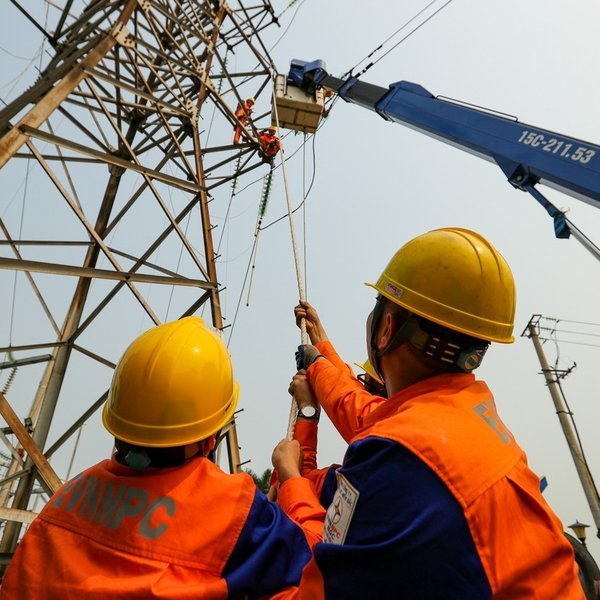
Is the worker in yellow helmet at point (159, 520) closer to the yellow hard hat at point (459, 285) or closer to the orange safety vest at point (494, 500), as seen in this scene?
the orange safety vest at point (494, 500)

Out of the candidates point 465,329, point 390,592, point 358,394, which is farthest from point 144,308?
point 390,592

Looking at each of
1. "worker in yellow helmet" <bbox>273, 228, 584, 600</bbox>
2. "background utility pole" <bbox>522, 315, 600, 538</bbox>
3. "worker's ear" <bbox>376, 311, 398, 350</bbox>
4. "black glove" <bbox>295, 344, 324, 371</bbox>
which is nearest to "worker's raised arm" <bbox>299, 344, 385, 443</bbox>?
"black glove" <bbox>295, 344, 324, 371</bbox>

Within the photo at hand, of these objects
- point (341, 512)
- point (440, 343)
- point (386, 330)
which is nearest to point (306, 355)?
point (386, 330)

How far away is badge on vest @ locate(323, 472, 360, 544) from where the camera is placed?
1.05m

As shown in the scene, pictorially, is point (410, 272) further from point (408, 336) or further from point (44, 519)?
point (44, 519)

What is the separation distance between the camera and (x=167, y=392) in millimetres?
1631

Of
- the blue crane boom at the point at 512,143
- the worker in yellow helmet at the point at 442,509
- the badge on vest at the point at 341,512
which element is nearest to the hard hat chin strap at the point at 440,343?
the worker in yellow helmet at the point at 442,509

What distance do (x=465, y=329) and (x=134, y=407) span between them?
129cm

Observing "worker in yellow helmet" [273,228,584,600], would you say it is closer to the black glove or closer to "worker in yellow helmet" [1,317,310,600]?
"worker in yellow helmet" [1,317,310,600]

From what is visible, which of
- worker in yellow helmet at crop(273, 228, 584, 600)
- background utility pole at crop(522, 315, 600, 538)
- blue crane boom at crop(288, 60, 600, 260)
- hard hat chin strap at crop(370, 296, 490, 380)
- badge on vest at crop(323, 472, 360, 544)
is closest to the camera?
worker in yellow helmet at crop(273, 228, 584, 600)

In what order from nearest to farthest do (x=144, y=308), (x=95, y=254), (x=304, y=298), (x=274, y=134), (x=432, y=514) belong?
(x=432, y=514)
(x=304, y=298)
(x=144, y=308)
(x=95, y=254)
(x=274, y=134)

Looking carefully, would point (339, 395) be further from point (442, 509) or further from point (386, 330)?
point (442, 509)

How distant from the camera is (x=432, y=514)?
921 millimetres

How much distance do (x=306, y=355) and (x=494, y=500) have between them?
5.79 feet
